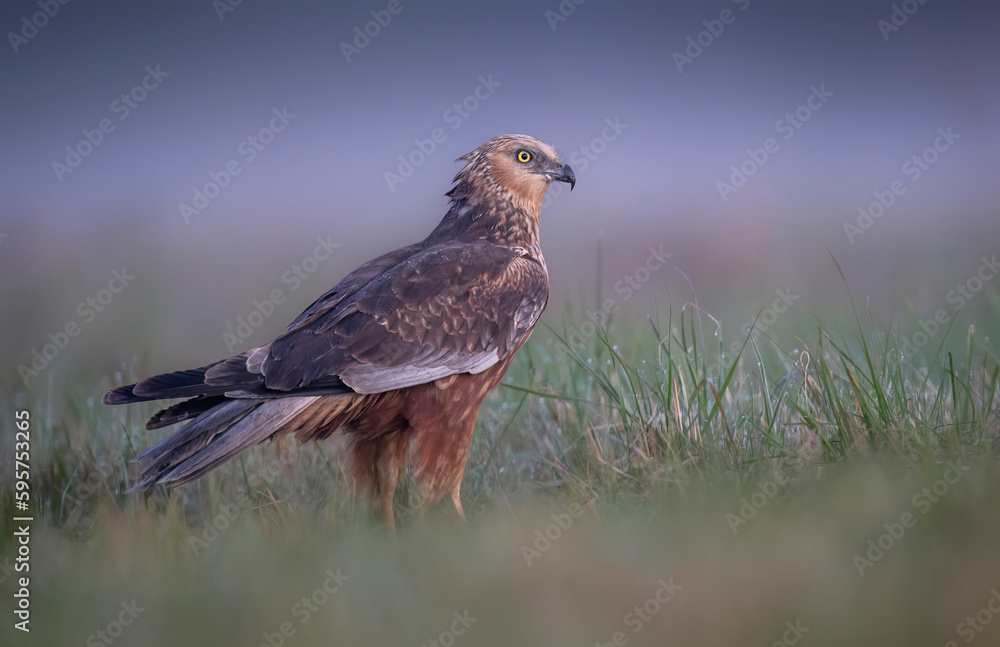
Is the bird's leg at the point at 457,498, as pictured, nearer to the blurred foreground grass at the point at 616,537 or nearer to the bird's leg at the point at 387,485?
the blurred foreground grass at the point at 616,537

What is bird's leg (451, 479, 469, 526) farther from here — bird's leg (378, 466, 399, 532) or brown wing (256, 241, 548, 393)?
brown wing (256, 241, 548, 393)

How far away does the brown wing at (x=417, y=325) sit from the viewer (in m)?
3.57

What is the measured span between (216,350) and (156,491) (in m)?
2.34

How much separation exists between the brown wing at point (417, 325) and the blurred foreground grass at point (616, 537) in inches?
22.5

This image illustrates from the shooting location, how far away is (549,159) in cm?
461

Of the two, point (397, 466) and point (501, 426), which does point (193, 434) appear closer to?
point (397, 466)

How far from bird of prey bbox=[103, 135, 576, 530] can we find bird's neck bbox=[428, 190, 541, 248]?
0.13 m

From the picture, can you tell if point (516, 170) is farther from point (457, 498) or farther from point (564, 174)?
point (457, 498)

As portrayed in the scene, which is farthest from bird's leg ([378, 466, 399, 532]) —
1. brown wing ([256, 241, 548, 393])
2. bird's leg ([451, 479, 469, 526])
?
brown wing ([256, 241, 548, 393])

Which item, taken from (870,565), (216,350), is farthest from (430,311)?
(216,350)

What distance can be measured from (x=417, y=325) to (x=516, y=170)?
125 centimetres

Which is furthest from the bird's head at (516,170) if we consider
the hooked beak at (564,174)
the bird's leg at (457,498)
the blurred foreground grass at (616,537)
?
the bird's leg at (457,498)

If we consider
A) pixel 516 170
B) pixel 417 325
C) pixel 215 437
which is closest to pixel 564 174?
pixel 516 170

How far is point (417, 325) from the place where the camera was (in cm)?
373
